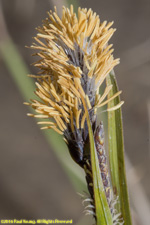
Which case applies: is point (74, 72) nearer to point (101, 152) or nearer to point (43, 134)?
point (101, 152)

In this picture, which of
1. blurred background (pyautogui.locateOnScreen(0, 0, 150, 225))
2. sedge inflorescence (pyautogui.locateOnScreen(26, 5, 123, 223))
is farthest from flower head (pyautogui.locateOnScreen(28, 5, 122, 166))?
blurred background (pyautogui.locateOnScreen(0, 0, 150, 225))

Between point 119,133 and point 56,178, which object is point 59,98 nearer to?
point 119,133

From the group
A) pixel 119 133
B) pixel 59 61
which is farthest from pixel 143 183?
pixel 59 61

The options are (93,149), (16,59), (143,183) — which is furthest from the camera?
(143,183)

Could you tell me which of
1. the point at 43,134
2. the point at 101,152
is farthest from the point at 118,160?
the point at 43,134

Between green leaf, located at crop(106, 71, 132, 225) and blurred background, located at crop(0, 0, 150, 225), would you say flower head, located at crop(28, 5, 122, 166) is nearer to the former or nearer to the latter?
green leaf, located at crop(106, 71, 132, 225)

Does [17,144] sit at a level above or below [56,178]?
above

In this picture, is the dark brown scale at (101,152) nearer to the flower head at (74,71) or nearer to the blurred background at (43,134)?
the flower head at (74,71)
